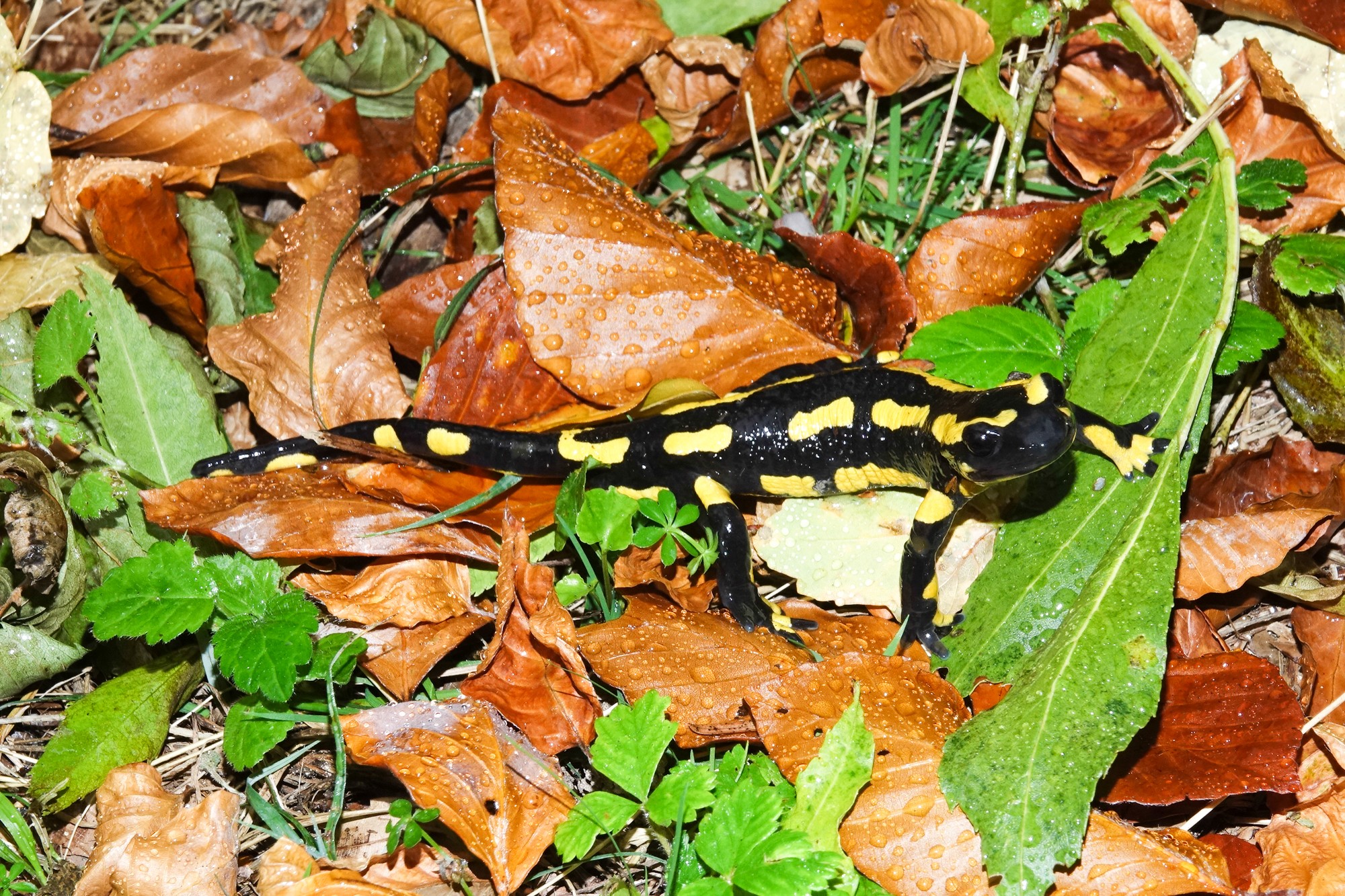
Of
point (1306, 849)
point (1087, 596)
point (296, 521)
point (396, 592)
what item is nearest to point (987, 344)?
point (1087, 596)

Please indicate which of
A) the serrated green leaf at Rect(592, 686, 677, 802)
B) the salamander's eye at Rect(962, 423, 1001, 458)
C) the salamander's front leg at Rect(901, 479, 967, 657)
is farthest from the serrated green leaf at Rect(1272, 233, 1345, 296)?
the serrated green leaf at Rect(592, 686, 677, 802)

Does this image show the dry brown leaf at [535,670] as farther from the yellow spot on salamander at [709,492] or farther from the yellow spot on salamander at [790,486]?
the yellow spot on salamander at [790,486]

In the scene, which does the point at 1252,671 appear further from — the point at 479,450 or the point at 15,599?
the point at 15,599

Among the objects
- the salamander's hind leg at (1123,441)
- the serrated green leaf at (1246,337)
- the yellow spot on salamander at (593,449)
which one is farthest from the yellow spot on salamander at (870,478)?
the serrated green leaf at (1246,337)

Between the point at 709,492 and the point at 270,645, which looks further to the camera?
the point at 709,492

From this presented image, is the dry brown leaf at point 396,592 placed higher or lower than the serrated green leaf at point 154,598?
lower

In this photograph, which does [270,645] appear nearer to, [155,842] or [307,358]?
[155,842]
